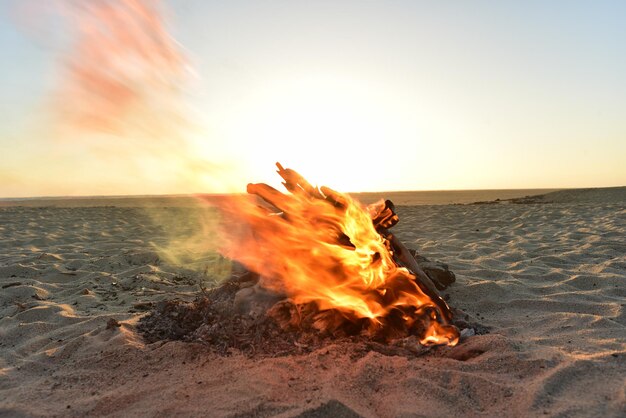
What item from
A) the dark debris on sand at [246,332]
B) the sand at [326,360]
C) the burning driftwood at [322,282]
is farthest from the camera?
the burning driftwood at [322,282]

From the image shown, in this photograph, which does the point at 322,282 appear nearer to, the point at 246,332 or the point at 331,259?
the point at 331,259

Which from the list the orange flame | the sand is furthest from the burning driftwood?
the sand

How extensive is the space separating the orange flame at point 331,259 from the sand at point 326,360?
0.44m

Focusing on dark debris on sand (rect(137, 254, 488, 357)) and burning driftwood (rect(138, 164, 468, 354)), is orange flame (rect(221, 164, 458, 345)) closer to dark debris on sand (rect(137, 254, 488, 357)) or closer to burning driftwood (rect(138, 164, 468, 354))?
burning driftwood (rect(138, 164, 468, 354))

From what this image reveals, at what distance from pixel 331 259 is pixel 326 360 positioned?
995 millimetres

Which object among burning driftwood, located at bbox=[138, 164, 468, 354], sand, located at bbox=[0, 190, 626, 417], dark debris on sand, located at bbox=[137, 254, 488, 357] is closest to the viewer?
sand, located at bbox=[0, 190, 626, 417]

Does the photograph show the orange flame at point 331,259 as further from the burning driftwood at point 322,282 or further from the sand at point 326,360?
the sand at point 326,360

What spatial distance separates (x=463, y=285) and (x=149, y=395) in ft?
12.3

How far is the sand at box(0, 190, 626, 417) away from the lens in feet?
8.72

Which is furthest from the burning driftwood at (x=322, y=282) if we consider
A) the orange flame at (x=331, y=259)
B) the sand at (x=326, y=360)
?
the sand at (x=326, y=360)

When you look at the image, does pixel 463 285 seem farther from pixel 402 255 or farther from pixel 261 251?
pixel 261 251

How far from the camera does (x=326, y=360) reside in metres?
3.25

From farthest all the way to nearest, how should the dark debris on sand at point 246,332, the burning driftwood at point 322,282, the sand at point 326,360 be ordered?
the burning driftwood at point 322,282 → the dark debris on sand at point 246,332 → the sand at point 326,360

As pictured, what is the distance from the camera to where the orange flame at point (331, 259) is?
3.78 meters
